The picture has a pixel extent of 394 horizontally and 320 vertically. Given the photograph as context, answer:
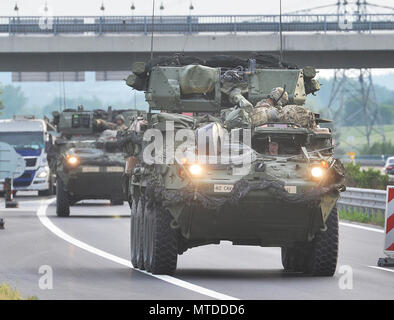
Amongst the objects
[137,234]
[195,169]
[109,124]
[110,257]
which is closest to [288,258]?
[137,234]

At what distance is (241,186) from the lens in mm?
16234

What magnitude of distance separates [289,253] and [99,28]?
46.6m

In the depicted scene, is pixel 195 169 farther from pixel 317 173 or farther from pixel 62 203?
pixel 62 203

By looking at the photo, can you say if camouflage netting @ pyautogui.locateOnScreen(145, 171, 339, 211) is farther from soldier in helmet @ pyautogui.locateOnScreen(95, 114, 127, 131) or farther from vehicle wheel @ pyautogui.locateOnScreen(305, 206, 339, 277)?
soldier in helmet @ pyautogui.locateOnScreen(95, 114, 127, 131)

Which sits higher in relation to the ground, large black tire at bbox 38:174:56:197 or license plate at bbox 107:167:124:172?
license plate at bbox 107:167:124:172

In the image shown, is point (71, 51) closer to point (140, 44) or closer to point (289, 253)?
point (140, 44)

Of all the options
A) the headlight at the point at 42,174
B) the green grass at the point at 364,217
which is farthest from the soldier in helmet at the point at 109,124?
the headlight at the point at 42,174

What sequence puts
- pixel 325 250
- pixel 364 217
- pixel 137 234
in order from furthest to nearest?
pixel 364 217
pixel 137 234
pixel 325 250

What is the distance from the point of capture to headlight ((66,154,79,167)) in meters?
35.3

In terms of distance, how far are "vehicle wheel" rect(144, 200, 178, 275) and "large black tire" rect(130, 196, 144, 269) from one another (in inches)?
41.8

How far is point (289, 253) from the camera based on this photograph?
18438 mm

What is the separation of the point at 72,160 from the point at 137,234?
683 inches

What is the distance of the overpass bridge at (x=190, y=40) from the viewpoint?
207ft

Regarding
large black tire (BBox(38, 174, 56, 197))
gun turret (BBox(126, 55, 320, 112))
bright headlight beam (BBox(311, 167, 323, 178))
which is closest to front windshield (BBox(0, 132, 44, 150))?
large black tire (BBox(38, 174, 56, 197))
